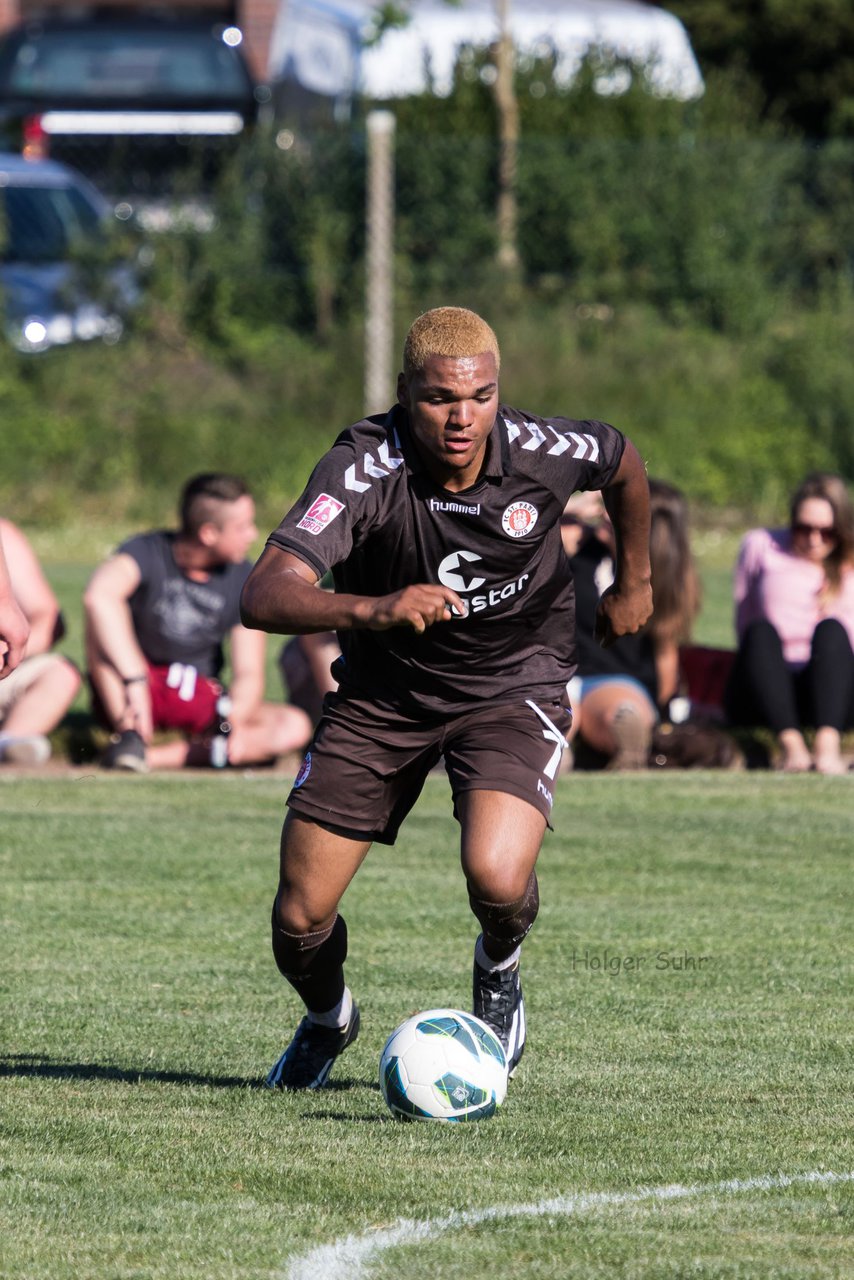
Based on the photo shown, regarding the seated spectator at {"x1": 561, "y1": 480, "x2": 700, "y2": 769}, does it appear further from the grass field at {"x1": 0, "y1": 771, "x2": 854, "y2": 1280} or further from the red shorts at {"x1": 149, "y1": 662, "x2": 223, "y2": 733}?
the red shorts at {"x1": 149, "y1": 662, "x2": 223, "y2": 733}

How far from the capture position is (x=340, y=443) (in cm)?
479

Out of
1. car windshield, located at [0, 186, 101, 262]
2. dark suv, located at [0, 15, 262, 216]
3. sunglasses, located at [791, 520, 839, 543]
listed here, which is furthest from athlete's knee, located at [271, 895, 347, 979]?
dark suv, located at [0, 15, 262, 216]

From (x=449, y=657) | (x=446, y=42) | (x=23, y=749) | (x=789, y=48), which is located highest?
(x=446, y=42)

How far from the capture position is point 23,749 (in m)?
9.70

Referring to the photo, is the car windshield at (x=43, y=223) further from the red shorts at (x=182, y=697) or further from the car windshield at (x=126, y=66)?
the red shorts at (x=182, y=697)

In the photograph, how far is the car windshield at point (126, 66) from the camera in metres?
20.3

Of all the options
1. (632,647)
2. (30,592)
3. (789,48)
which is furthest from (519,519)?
(789,48)

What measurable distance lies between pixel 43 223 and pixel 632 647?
978cm

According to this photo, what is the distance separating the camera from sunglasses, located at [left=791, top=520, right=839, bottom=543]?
10.0m

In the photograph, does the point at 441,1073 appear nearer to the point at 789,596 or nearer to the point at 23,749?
the point at 23,749

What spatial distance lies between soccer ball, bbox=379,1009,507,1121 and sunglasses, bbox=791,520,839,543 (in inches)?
226

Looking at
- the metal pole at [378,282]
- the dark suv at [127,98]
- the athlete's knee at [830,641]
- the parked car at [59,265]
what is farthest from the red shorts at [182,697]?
the dark suv at [127,98]

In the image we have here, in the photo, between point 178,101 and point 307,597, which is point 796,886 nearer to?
point 307,597

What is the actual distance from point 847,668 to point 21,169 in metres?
11.1
